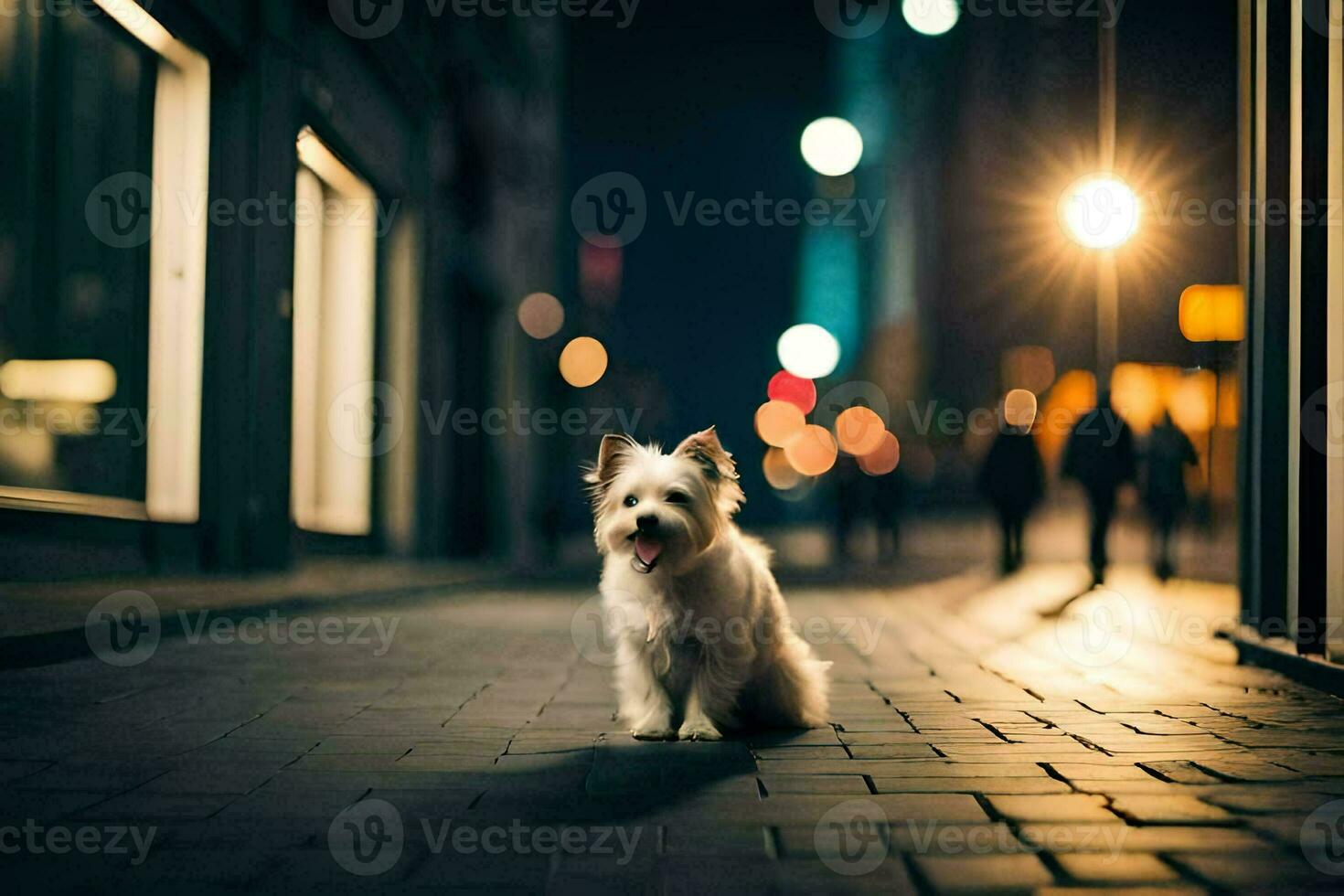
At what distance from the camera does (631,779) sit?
4379 mm

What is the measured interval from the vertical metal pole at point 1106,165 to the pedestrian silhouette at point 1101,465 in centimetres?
97

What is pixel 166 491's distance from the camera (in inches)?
428

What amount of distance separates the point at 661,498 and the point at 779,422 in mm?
86857

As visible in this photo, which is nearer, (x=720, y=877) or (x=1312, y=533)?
(x=720, y=877)

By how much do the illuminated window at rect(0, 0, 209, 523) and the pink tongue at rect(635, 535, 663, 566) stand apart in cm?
512

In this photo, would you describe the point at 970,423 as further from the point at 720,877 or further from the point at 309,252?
the point at 720,877

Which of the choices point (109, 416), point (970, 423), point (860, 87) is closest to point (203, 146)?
point (109, 416)

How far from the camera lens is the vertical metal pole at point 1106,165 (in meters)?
15.4

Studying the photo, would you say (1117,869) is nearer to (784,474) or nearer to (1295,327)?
(1295,327)

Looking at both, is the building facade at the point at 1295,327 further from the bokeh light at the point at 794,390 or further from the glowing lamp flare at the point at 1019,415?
the bokeh light at the point at 794,390

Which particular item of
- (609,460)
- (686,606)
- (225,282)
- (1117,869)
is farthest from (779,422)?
(1117,869)

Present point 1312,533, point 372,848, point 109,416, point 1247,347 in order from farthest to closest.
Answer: point 109,416
point 1247,347
point 1312,533
point 372,848

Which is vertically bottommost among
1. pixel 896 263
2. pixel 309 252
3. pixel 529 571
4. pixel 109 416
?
pixel 529 571

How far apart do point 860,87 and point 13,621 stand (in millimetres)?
98268
